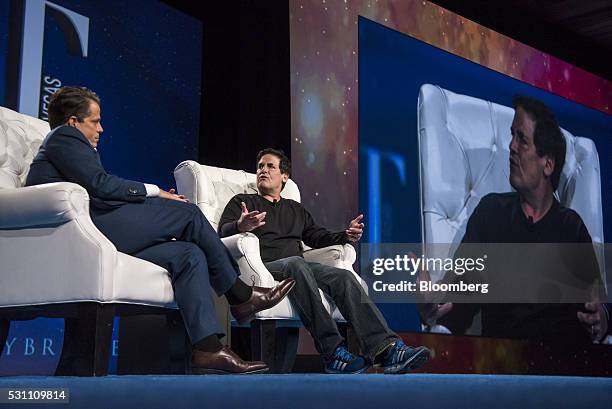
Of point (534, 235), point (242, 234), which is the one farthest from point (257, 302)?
point (534, 235)

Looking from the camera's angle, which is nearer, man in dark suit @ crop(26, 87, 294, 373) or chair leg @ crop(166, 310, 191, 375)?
man in dark suit @ crop(26, 87, 294, 373)

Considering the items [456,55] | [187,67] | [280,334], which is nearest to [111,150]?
[187,67]

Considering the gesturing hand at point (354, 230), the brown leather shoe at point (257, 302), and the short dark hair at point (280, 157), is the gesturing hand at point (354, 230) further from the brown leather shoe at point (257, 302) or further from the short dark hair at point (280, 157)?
the brown leather shoe at point (257, 302)

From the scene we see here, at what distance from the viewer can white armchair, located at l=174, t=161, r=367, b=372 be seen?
3006mm

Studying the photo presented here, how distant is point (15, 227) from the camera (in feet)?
8.10

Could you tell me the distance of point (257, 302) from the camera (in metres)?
2.84

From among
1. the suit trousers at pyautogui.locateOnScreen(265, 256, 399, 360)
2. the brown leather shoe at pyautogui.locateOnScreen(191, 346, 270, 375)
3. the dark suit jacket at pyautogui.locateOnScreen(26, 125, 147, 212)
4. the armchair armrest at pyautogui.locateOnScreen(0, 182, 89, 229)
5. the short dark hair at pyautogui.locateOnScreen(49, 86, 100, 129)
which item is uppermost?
the short dark hair at pyautogui.locateOnScreen(49, 86, 100, 129)

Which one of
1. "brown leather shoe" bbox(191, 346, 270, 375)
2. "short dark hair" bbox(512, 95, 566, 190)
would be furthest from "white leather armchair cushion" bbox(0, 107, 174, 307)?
"short dark hair" bbox(512, 95, 566, 190)

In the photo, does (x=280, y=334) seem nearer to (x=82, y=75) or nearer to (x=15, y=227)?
(x=15, y=227)

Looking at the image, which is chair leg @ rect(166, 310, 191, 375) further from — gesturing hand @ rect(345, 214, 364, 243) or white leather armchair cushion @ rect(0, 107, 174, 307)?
gesturing hand @ rect(345, 214, 364, 243)

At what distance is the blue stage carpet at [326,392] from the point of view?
194 centimetres

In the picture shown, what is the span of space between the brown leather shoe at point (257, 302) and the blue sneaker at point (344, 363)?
0.97 feet

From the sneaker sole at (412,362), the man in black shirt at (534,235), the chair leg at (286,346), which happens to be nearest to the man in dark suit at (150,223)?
the sneaker sole at (412,362)

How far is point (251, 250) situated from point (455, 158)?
115 inches
